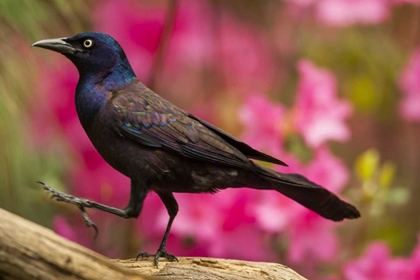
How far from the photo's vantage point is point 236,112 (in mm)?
2814

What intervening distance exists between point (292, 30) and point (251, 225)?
46.5 inches

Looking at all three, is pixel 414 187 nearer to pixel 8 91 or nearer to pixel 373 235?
pixel 373 235

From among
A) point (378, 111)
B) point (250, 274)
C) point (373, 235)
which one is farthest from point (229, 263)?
point (378, 111)

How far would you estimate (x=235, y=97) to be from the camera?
296 centimetres

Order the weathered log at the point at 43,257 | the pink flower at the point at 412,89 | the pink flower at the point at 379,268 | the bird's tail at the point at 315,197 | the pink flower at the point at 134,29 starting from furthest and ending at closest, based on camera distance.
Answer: the pink flower at the point at 412,89 → the pink flower at the point at 134,29 → the pink flower at the point at 379,268 → the bird's tail at the point at 315,197 → the weathered log at the point at 43,257

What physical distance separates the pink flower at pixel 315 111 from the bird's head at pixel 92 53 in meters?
0.65

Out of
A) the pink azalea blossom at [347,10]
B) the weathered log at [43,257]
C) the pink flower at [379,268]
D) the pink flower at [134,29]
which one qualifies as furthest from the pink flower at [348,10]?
the weathered log at [43,257]

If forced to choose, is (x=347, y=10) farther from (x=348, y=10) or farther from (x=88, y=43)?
(x=88, y=43)

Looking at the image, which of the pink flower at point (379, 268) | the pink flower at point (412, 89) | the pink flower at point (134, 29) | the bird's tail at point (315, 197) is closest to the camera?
the bird's tail at point (315, 197)

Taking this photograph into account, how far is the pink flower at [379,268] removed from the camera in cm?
190

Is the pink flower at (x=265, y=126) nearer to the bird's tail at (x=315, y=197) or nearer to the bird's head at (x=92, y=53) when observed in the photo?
the bird's tail at (x=315, y=197)

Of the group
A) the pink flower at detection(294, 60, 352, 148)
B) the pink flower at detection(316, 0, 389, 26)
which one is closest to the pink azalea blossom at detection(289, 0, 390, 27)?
the pink flower at detection(316, 0, 389, 26)

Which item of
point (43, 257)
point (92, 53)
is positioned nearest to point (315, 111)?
point (92, 53)

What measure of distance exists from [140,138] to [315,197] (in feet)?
1.25
